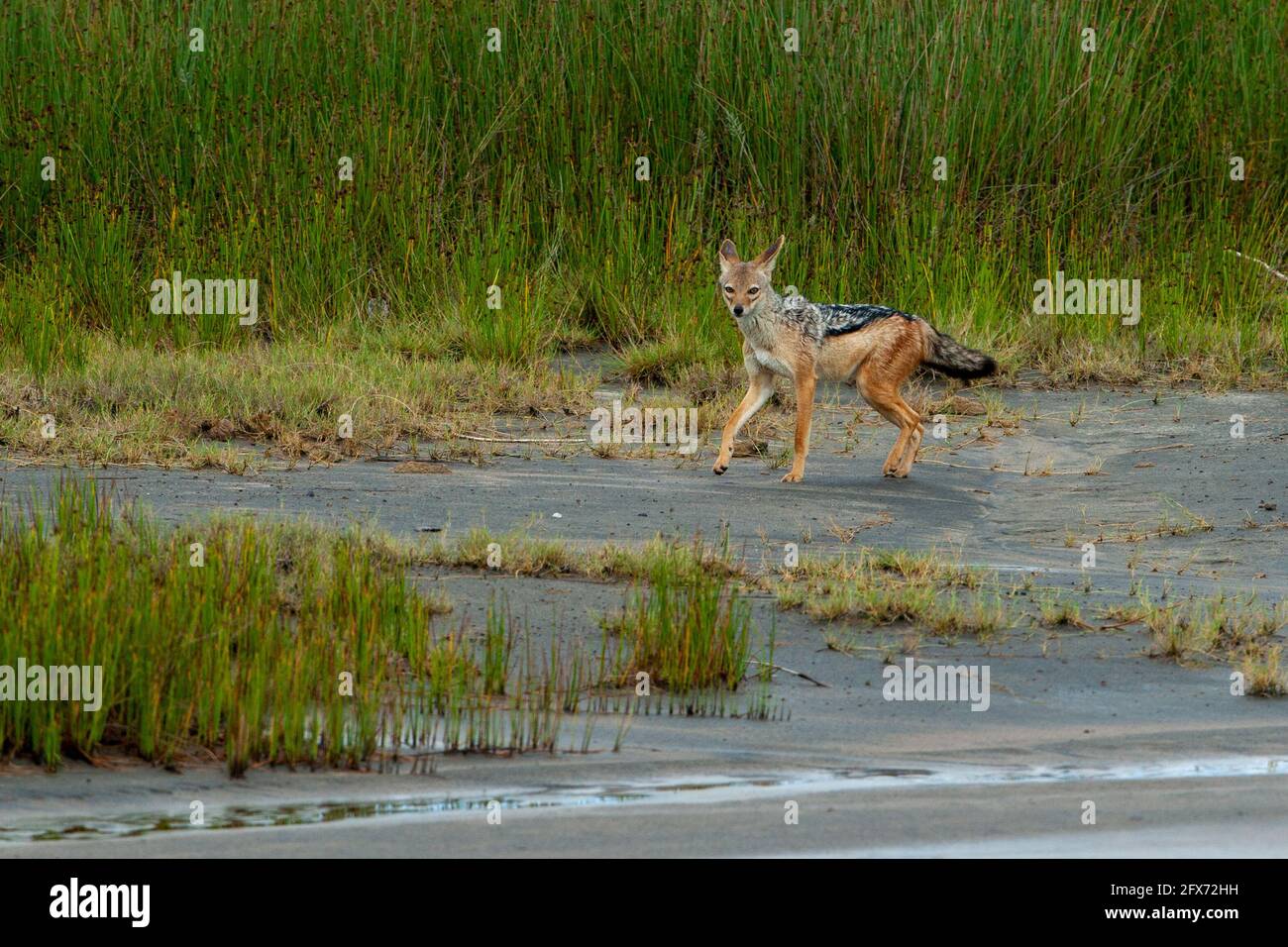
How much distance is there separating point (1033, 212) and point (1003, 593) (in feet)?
21.3

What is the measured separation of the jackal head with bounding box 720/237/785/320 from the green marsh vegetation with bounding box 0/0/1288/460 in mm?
1772

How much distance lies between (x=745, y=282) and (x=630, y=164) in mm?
3648

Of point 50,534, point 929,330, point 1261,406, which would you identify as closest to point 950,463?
point 929,330

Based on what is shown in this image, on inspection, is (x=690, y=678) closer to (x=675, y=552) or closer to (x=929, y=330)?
(x=675, y=552)

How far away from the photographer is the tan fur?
31.7 ft

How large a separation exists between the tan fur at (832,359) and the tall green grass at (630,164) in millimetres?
2154

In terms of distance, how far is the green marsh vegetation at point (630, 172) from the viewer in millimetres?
12195
